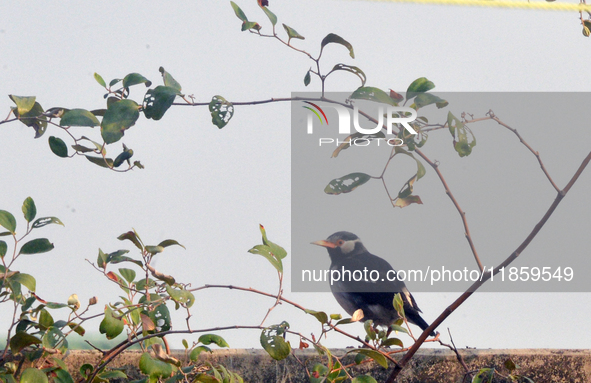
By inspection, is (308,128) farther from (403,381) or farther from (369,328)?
(403,381)

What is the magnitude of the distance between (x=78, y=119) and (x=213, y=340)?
467mm

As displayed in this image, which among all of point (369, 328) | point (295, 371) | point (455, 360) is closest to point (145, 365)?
point (369, 328)

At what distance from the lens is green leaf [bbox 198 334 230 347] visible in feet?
2.91

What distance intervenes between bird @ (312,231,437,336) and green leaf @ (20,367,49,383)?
0.69 meters

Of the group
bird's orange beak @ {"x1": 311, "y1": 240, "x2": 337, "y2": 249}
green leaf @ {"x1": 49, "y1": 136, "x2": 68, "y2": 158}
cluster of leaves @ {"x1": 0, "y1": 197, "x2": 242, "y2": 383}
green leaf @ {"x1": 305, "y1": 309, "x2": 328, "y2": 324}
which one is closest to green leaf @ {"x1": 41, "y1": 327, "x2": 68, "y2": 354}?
cluster of leaves @ {"x1": 0, "y1": 197, "x2": 242, "y2": 383}

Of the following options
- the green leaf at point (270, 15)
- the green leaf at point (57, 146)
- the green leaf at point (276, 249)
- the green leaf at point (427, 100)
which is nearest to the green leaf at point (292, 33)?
the green leaf at point (270, 15)

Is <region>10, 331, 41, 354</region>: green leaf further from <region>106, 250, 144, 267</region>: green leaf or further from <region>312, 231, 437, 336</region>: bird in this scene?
<region>312, 231, 437, 336</region>: bird

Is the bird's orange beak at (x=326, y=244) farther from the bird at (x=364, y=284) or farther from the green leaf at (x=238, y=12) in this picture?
the green leaf at (x=238, y=12)

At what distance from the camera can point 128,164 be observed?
978 millimetres

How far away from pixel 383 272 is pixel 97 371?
31.5 inches

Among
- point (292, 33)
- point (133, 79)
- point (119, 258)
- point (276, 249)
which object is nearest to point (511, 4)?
point (292, 33)

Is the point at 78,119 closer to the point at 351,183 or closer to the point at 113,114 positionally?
the point at 113,114

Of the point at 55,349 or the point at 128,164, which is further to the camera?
the point at 128,164

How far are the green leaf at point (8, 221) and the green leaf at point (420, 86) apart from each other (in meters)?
0.78
